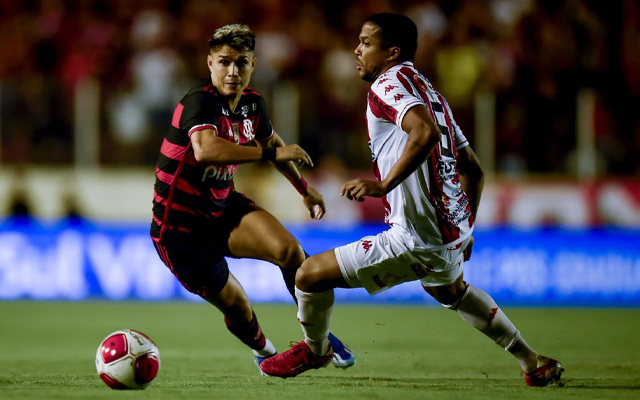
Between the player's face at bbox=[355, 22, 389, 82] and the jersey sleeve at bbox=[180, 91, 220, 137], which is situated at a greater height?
the player's face at bbox=[355, 22, 389, 82]

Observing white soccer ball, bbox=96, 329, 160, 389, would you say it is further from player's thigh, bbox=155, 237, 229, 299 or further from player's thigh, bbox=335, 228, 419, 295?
player's thigh, bbox=335, 228, 419, 295

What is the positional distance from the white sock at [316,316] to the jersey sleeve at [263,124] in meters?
1.46

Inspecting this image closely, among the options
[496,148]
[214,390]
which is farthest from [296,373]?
[496,148]

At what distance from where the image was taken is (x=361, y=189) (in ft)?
17.1

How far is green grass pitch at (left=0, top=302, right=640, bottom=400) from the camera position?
577cm

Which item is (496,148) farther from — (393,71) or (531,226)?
(393,71)

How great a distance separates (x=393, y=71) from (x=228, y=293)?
6.72 ft

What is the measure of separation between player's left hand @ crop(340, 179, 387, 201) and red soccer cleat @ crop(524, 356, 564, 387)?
1687 mm

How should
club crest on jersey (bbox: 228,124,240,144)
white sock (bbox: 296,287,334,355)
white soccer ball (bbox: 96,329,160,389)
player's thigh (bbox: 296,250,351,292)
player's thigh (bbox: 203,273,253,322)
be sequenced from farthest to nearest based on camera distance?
player's thigh (bbox: 203,273,253,322) < club crest on jersey (bbox: 228,124,240,144) < white sock (bbox: 296,287,334,355) < player's thigh (bbox: 296,250,351,292) < white soccer ball (bbox: 96,329,160,389)

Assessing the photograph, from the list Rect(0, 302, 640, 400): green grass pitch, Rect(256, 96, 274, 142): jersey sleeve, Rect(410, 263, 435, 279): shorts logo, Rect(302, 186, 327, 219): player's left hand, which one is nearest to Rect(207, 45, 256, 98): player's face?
Rect(256, 96, 274, 142): jersey sleeve

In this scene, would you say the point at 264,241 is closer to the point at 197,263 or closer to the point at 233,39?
the point at 197,263

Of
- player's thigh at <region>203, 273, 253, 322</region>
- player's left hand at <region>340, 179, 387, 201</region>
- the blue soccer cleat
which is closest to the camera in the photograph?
player's left hand at <region>340, 179, 387, 201</region>

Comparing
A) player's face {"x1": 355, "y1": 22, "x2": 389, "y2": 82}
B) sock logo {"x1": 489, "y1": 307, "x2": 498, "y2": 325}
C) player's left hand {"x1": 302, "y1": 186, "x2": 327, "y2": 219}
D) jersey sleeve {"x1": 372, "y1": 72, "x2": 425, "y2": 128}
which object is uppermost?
player's face {"x1": 355, "y1": 22, "x2": 389, "y2": 82}

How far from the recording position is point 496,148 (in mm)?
13406
